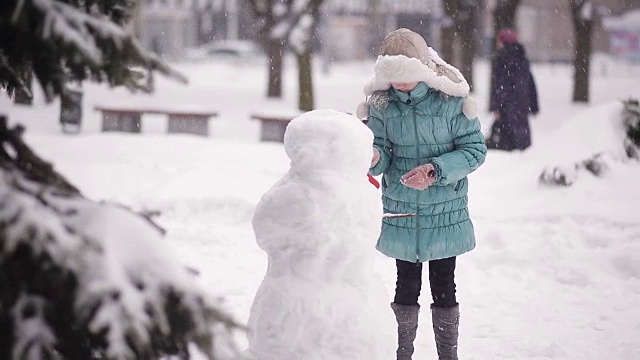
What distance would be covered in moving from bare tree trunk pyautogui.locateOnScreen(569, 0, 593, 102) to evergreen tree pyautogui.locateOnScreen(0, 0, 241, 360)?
22.2 metres

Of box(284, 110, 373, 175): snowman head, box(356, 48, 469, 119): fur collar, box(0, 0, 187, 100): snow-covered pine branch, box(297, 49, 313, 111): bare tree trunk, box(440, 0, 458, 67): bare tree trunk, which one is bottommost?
box(284, 110, 373, 175): snowman head

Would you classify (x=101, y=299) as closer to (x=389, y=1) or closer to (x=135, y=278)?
(x=135, y=278)

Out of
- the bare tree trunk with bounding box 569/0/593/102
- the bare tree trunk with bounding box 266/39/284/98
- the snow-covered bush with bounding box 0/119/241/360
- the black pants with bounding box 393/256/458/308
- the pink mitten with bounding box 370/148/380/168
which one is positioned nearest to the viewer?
the snow-covered bush with bounding box 0/119/241/360

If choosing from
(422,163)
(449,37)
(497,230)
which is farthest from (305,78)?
(422,163)

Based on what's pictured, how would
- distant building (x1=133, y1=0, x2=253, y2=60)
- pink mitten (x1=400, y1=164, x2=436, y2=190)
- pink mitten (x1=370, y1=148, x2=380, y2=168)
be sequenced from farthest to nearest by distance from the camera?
distant building (x1=133, y1=0, x2=253, y2=60) → pink mitten (x1=370, y1=148, x2=380, y2=168) → pink mitten (x1=400, y1=164, x2=436, y2=190)

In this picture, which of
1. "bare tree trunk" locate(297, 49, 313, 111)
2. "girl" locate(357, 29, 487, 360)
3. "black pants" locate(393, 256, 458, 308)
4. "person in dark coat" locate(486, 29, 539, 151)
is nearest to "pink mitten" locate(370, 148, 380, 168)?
"girl" locate(357, 29, 487, 360)

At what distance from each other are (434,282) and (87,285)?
2.92m

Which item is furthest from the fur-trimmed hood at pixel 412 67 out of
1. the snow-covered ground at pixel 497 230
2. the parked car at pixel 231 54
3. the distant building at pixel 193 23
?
the distant building at pixel 193 23

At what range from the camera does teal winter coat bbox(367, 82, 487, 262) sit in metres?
4.21

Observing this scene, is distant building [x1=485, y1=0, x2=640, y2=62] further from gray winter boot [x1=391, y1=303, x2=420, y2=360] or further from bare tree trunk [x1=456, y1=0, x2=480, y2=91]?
gray winter boot [x1=391, y1=303, x2=420, y2=360]

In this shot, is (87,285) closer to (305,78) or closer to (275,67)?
(305,78)

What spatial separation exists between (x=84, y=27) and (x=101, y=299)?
0.63 metres

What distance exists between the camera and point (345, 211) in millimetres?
3234

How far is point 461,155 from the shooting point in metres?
4.14
